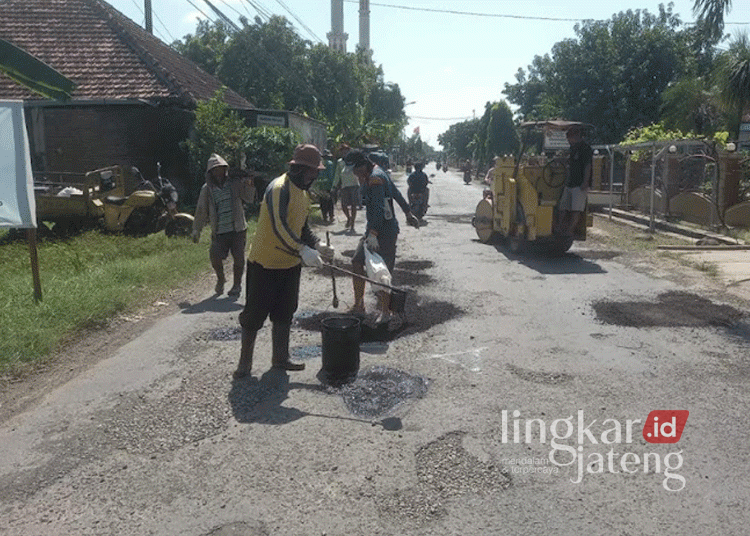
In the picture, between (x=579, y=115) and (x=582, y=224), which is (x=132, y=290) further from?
(x=579, y=115)

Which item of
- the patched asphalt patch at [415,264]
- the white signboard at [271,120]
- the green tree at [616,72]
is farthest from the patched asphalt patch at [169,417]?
the green tree at [616,72]

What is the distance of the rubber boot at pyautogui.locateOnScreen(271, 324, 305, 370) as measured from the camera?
19.3ft

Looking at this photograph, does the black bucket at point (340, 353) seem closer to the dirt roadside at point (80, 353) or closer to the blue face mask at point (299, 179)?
the blue face mask at point (299, 179)

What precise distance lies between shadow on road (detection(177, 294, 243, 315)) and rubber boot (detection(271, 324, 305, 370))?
2413 mm

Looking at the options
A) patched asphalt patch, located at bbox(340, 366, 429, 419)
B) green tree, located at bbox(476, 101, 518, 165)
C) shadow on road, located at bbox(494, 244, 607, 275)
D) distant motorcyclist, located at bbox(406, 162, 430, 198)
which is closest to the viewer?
patched asphalt patch, located at bbox(340, 366, 429, 419)

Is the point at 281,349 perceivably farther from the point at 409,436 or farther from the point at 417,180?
the point at 417,180

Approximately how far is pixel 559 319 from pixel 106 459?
16.0 ft

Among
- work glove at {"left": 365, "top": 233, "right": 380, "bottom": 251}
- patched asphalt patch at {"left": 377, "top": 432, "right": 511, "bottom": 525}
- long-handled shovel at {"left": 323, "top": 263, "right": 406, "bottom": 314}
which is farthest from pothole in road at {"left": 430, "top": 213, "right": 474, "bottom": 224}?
patched asphalt patch at {"left": 377, "top": 432, "right": 511, "bottom": 525}

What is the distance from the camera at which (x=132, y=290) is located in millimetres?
8977

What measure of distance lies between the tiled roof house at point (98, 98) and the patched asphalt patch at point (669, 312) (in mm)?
12837

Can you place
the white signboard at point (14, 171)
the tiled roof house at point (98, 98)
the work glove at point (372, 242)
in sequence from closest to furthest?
the work glove at point (372, 242) < the white signboard at point (14, 171) < the tiled roof house at point (98, 98)

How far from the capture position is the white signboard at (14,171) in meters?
7.78

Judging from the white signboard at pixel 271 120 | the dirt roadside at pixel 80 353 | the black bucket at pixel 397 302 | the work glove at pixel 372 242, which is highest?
the white signboard at pixel 271 120

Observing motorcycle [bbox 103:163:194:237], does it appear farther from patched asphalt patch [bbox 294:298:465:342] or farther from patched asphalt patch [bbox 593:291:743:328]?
patched asphalt patch [bbox 593:291:743:328]
